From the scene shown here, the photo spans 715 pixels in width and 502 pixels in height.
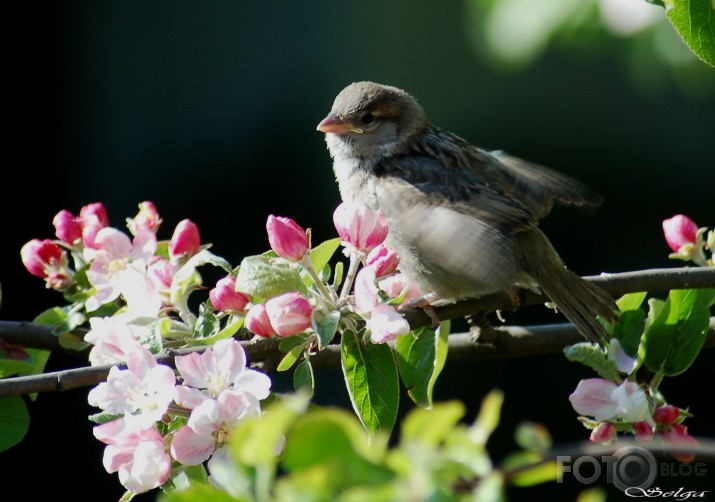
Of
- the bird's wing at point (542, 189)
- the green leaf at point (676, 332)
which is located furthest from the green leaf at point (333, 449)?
the bird's wing at point (542, 189)

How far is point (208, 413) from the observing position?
59.0 inches

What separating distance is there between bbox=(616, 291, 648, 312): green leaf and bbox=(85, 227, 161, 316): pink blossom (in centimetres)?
90

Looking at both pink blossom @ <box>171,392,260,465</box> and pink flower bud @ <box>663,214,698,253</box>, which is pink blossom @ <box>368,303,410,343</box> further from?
pink flower bud @ <box>663,214,698,253</box>

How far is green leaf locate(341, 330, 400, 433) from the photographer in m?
1.69

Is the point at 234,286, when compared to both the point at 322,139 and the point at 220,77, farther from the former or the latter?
the point at 220,77

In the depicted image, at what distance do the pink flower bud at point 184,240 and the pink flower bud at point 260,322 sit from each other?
1.24 feet

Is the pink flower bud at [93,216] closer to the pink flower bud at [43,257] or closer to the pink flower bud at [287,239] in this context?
the pink flower bud at [43,257]

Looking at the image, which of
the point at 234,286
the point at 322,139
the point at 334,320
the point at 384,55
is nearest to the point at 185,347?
the point at 234,286

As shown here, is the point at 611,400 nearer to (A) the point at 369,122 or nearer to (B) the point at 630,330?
(B) the point at 630,330

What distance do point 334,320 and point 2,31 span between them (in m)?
4.81

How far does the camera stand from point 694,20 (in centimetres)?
162

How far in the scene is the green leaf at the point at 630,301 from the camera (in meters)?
2.00

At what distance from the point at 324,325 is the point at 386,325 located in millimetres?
104

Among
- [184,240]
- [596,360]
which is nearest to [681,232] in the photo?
[596,360]
